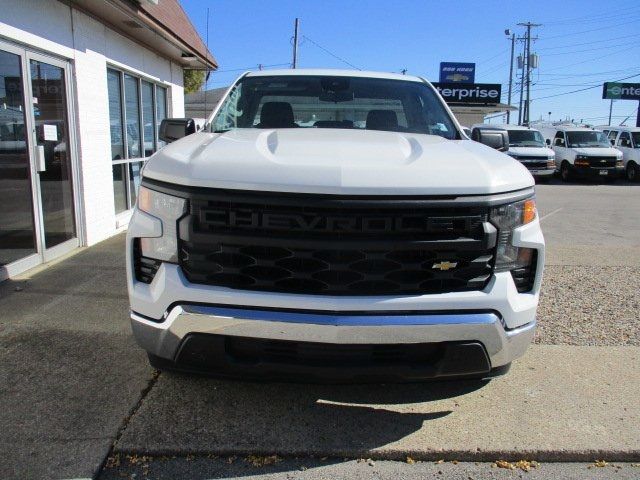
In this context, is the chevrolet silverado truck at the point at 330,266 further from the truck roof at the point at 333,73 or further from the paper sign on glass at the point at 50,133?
the paper sign on glass at the point at 50,133

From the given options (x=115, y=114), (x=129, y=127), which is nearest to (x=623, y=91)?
(x=129, y=127)

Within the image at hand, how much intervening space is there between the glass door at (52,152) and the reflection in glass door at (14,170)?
15 centimetres

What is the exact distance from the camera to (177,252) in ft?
8.62

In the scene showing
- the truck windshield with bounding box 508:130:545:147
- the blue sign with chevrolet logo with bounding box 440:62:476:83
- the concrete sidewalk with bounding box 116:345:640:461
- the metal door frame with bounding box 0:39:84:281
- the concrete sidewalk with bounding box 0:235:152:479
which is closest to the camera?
the concrete sidewalk with bounding box 0:235:152:479

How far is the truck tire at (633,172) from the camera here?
21391 millimetres

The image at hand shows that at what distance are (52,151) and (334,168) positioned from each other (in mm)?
5117

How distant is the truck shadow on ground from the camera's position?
2855mm

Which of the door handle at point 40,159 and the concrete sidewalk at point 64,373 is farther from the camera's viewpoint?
the door handle at point 40,159

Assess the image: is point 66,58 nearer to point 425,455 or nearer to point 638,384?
point 425,455

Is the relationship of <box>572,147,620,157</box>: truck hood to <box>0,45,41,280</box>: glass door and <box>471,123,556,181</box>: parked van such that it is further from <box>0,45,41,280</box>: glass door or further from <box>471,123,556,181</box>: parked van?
<box>0,45,41,280</box>: glass door

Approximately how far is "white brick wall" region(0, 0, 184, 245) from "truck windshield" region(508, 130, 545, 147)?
1610 cm

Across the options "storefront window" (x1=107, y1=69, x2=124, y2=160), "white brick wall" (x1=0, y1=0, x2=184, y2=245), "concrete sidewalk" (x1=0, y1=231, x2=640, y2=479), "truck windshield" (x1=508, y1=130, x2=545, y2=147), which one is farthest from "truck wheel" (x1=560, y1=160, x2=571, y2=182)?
"concrete sidewalk" (x1=0, y1=231, x2=640, y2=479)

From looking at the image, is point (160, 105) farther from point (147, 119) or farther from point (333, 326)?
point (333, 326)

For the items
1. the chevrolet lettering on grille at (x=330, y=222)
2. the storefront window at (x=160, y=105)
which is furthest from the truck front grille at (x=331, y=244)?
the storefront window at (x=160, y=105)
